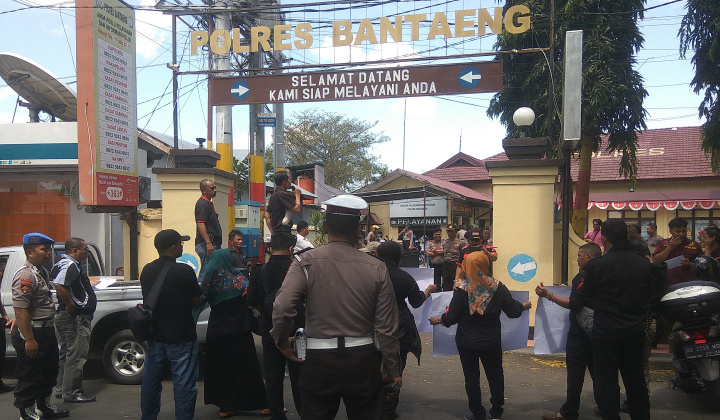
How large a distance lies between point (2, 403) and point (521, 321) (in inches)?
219

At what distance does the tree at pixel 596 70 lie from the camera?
15.2 m

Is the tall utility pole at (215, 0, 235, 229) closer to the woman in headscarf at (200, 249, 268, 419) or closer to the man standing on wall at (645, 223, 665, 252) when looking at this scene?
the man standing on wall at (645, 223, 665, 252)

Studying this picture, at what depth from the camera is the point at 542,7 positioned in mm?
15734

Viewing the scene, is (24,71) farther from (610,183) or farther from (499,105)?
(610,183)

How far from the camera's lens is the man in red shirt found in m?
6.74

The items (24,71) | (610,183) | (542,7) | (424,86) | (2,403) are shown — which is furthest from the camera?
(610,183)

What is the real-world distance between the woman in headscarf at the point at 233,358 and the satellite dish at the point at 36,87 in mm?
14314

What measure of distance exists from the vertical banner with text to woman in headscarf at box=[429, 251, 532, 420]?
7.81 m

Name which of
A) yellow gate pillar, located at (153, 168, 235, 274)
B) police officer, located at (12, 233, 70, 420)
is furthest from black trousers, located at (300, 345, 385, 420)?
yellow gate pillar, located at (153, 168, 235, 274)

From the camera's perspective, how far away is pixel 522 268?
916 cm

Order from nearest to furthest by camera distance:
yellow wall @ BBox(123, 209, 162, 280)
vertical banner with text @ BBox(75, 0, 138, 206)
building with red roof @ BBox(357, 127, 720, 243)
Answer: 1. vertical banner with text @ BBox(75, 0, 138, 206)
2. yellow wall @ BBox(123, 209, 162, 280)
3. building with red roof @ BBox(357, 127, 720, 243)

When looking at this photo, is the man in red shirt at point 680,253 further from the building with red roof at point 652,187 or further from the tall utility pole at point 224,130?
the building with red roof at point 652,187

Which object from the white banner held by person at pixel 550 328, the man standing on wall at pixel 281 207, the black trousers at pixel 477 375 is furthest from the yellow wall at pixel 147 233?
the black trousers at pixel 477 375

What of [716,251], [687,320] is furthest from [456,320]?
[716,251]
